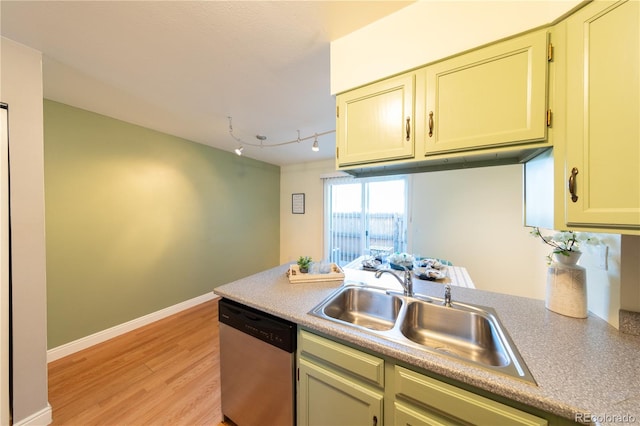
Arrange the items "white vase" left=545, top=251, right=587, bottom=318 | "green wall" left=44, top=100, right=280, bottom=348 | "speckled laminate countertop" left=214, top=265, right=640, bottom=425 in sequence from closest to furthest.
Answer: "speckled laminate countertop" left=214, top=265, right=640, bottom=425 < "white vase" left=545, top=251, right=587, bottom=318 < "green wall" left=44, top=100, right=280, bottom=348

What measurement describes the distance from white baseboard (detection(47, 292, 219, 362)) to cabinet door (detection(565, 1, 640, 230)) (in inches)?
147

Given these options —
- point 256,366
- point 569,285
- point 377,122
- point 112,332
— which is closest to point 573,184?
point 569,285

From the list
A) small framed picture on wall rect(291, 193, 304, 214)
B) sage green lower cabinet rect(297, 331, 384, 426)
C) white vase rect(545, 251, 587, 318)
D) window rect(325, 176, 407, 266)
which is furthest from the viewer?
small framed picture on wall rect(291, 193, 304, 214)

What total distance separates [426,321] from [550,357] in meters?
0.53

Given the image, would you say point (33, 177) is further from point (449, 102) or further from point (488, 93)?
point (488, 93)

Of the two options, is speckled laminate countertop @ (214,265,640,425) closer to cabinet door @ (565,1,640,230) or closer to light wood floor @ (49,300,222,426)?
cabinet door @ (565,1,640,230)

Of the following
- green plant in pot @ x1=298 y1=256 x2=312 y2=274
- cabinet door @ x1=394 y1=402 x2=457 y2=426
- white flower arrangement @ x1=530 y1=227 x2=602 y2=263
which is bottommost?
cabinet door @ x1=394 y1=402 x2=457 y2=426

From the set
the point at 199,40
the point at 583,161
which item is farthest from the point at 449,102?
the point at 199,40

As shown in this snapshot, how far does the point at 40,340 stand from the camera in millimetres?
1377

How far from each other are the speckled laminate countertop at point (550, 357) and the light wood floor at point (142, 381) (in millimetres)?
1060

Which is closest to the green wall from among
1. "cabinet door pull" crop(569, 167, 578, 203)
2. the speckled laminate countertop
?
the speckled laminate countertop

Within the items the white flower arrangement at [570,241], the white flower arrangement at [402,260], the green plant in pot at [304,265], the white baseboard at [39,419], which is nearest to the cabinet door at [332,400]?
the green plant in pot at [304,265]

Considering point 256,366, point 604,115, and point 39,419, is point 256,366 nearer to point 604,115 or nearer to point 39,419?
point 39,419

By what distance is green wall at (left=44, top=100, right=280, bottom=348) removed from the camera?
6.51 ft
